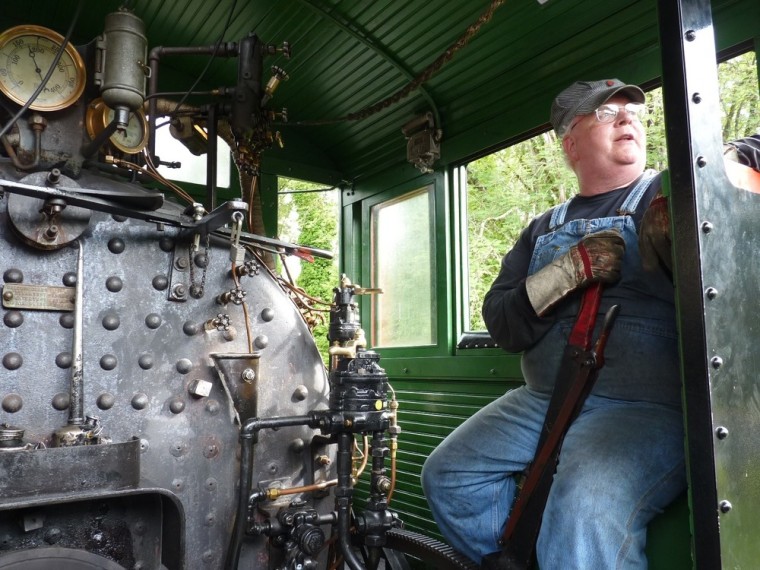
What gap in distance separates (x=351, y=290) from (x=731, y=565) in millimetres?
1500

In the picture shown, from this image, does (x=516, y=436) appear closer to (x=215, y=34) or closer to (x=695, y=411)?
(x=695, y=411)

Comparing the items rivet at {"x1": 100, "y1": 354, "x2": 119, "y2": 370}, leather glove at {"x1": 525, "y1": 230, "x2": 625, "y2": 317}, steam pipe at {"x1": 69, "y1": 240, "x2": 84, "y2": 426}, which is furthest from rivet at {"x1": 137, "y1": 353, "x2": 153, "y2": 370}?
leather glove at {"x1": 525, "y1": 230, "x2": 625, "y2": 317}

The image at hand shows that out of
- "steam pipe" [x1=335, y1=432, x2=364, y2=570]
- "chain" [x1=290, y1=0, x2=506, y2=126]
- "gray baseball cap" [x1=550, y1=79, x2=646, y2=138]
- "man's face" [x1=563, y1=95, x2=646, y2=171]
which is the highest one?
"chain" [x1=290, y1=0, x2=506, y2=126]

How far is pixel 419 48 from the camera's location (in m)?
3.13

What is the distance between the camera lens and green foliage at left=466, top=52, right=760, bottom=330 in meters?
3.26

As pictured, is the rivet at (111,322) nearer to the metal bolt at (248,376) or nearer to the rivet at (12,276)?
the rivet at (12,276)

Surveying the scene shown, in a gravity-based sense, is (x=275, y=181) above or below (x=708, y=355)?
above

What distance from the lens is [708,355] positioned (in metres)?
1.07

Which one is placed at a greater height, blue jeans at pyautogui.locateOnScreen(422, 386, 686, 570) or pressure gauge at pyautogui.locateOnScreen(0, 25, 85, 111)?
pressure gauge at pyautogui.locateOnScreen(0, 25, 85, 111)

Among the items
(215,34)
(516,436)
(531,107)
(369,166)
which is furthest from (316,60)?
(516,436)

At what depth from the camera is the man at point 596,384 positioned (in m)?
1.47

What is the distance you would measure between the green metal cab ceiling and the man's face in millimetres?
586

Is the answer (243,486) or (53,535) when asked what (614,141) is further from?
(53,535)

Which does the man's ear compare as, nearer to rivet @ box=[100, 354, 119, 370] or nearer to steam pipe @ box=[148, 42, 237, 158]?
steam pipe @ box=[148, 42, 237, 158]
